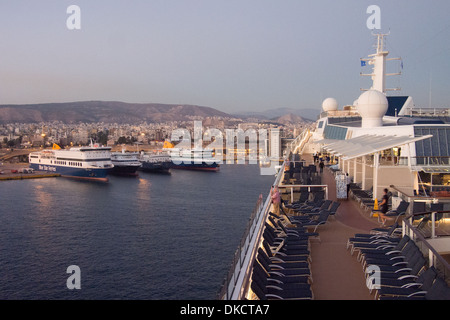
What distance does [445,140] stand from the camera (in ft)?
37.8

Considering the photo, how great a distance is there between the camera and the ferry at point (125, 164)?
176 feet

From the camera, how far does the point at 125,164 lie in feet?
179

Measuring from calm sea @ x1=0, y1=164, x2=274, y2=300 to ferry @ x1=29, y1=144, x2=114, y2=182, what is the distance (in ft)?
42.9

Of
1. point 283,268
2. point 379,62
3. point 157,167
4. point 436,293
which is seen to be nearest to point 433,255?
point 436,293

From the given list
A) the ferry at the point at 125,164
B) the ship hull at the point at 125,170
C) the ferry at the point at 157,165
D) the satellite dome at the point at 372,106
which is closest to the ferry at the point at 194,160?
the ferry at the point at 157,165

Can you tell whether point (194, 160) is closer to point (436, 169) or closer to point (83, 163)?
point (83, 163)

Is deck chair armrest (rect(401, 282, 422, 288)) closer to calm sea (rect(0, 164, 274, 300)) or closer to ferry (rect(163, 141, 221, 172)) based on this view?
calm sea (rect(0, 164, 274, 300))

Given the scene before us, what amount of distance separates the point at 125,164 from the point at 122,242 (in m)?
36.7

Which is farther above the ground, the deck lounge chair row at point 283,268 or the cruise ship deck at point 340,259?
the deck lounge chair row at point 283,268

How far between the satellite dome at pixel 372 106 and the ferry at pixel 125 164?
4217cm

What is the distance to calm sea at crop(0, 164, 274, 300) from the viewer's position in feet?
45.3

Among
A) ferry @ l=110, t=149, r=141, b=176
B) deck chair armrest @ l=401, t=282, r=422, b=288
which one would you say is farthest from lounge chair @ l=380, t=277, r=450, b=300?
ferry @ l=110, t=149, r=141, b=176

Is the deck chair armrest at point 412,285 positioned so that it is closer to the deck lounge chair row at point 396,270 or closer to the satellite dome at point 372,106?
the deck lounge chair row at point 396,270
